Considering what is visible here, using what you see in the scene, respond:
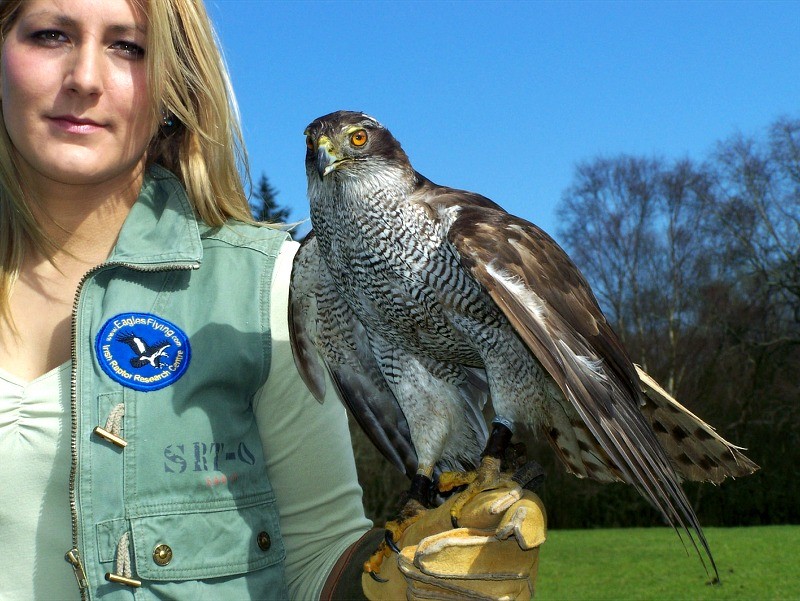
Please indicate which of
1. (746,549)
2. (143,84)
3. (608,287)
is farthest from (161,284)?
(608,287)

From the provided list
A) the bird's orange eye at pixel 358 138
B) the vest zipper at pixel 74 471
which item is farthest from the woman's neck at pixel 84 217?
the bird's orange eye at pixel 358 138

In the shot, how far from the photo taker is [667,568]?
11.4m

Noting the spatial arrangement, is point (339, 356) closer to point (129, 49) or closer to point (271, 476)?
point (271, 476)

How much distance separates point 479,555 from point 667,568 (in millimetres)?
10519

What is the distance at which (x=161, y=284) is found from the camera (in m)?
2.21

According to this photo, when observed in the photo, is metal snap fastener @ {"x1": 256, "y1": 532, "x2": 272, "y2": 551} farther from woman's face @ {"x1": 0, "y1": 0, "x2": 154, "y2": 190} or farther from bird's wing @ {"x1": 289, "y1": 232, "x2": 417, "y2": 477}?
woman's face @ {"x1": 0, "y1": 0, "x2": 154, "y2": 190}

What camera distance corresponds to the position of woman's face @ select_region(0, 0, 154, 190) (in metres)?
2.01

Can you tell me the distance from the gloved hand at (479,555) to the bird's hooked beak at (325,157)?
3.18ft

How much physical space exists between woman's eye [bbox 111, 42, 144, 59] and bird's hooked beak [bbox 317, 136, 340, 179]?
537 mm

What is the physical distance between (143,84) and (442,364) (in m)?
1.08

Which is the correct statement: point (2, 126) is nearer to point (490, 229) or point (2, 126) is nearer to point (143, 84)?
point (143, 84)

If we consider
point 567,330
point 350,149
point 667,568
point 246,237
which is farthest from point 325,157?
point 667,568

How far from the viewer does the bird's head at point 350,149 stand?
7.75ft

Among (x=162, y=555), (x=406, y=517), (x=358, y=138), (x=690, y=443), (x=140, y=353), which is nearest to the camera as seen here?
(x=162, y=555)
